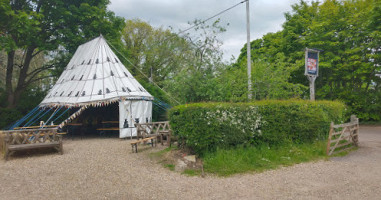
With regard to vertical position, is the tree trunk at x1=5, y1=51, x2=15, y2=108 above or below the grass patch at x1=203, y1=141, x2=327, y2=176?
above

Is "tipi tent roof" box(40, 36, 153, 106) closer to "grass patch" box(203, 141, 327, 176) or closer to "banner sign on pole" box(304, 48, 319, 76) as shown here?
"grass patch" box(203, 141, 327, 176)

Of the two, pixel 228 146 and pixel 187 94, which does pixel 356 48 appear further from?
pixel 228 146

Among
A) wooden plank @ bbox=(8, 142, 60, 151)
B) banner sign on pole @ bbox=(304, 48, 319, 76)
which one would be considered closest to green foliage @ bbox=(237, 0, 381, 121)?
banner sign on pole @ bbox=(304, 48, 319, 76)

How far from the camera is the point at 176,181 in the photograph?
5184mm

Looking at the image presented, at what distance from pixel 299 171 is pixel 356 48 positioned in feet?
42.6

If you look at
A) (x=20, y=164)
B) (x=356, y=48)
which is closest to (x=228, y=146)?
(x=20, y=164)

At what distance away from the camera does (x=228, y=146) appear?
6430mm

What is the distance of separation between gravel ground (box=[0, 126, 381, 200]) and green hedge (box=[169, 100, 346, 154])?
103 centimetres

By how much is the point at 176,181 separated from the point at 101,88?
9.01m

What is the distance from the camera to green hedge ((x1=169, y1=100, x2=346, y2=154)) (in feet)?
20.5

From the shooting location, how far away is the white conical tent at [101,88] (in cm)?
1247

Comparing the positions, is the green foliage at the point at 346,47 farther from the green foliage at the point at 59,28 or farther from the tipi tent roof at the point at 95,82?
the green foliage at the point at 59,28

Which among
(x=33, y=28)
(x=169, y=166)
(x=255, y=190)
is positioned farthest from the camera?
(x=33, y=28)

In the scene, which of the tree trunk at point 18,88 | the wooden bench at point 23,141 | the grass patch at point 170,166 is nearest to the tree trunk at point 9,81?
the tree trunk at point 18,88
